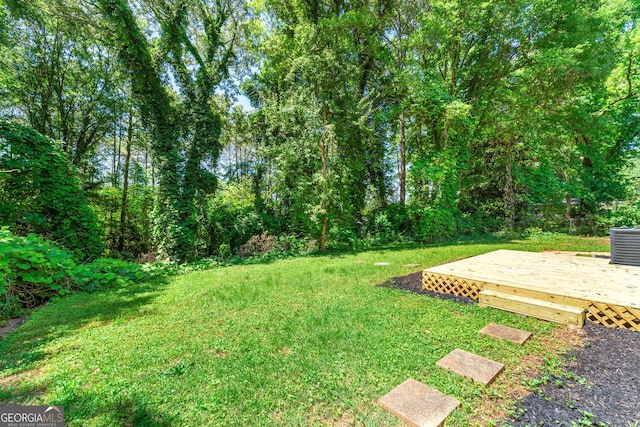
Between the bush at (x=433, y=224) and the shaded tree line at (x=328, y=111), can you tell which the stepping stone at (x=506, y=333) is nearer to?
the shaded tree line at (x=328, y=111)

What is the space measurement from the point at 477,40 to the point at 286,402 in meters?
12.9

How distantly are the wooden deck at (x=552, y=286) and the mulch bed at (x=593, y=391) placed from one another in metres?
0.29

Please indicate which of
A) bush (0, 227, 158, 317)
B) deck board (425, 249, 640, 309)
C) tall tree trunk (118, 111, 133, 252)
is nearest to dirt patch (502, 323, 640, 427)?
deck board (425, 249, 640, 309)

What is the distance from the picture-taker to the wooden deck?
2.64 metres

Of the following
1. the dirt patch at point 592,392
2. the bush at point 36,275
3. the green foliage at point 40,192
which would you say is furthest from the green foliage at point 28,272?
the dirt patch at point 592,392

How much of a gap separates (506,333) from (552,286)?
4.26 ft

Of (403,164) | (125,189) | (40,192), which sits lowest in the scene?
(40,192)

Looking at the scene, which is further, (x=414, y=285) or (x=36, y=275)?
(x=414, y=285)

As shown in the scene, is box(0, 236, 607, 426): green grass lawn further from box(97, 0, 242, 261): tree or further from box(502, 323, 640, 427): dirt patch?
box(97, 0, 242, 261): tree

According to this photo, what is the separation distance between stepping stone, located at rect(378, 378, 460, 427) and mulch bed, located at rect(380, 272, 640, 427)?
33 cm

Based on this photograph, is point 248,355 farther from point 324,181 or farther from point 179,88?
point 179,88

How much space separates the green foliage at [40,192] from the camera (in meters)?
5.00

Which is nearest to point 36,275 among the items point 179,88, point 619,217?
point 179,88

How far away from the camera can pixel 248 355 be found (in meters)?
2.24
